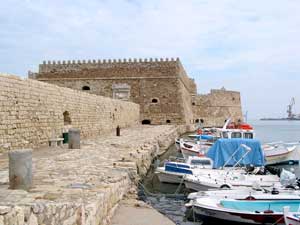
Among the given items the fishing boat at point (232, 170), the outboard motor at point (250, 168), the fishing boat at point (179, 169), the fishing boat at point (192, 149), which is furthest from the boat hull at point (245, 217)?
the fishing boat at point (192, 149)

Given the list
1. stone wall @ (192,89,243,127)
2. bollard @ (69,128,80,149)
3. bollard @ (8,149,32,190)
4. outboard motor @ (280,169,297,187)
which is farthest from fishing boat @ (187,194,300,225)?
stone wall @ (192,89,243,127)

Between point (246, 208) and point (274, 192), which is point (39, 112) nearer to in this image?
point (246, 208)

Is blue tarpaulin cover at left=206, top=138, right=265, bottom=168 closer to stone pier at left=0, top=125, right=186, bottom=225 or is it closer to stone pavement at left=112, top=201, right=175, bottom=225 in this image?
stone pier at left=0, top=125, right=186, bottom=225

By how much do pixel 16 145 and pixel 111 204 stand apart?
4.92 m

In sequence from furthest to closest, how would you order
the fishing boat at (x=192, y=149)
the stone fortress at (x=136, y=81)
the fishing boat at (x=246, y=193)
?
1. the stone fortress at (x=136, y=81)
2. the fishing boat at (x=192, y=149)
3. the fishing boat at (x=246, y=193)

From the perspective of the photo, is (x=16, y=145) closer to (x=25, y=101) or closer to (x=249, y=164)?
(x=25, y=101)

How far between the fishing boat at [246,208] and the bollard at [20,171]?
158 inches

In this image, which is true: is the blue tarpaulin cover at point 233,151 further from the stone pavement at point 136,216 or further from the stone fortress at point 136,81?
the stone fortress at point 136,81

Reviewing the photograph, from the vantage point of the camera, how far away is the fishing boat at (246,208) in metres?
7.89

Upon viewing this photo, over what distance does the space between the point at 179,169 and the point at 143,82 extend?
22.8 metres

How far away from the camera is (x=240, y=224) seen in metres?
8.12

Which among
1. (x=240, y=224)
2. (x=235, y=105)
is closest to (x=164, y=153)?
(x=240, y=224)

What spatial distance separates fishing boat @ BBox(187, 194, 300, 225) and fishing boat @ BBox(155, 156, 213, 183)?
3508 mm

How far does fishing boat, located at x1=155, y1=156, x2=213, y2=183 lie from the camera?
12.2 m
